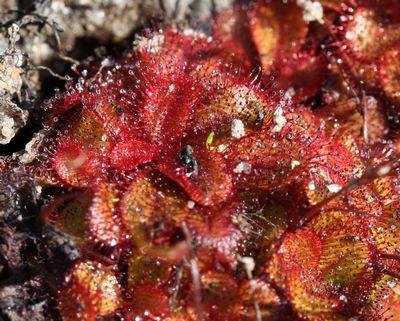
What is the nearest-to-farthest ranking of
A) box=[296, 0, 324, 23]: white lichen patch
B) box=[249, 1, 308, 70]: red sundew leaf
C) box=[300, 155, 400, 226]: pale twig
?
box=[300, 155, 400, 226]: pale twig, box=[296, 0, 324, 23]: white lichen patch, box=[249, 1, 308, 70]: red sundew leaf

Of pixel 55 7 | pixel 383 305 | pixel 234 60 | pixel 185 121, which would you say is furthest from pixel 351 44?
pixel 55 7

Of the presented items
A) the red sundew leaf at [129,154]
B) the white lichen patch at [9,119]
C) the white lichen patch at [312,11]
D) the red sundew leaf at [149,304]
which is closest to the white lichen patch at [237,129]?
the red sundew leaf at [129,154]

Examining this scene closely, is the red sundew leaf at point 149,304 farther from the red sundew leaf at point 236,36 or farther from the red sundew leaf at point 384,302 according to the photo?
the red sundew leaf at point 236,36

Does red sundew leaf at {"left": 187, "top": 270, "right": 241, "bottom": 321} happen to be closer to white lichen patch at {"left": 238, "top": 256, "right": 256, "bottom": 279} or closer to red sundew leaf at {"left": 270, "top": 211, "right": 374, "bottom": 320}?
white lichen patch at {"left": 238, "top": 256, "right": 256, "bottom": 279}

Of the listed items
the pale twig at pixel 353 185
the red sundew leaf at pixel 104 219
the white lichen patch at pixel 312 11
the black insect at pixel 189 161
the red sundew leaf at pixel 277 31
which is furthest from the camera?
the red sundew leaf at pixel 277 31

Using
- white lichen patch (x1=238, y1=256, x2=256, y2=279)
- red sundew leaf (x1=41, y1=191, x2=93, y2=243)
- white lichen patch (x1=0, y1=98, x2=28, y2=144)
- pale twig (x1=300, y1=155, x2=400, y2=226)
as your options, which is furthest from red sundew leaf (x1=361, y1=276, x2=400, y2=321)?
white lichen patch (x1=0, y1=98, x2=28, y2=144)

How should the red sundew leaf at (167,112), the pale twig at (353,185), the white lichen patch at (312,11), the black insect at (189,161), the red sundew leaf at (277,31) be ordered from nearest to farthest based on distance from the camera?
1. the pale twig at (353,185)
2. the black insect at (189,161)
3. the red sundew leaf at (167,112)
4. the white lichen patch at (312,11)
5. the red sundew leaf at (277,31)

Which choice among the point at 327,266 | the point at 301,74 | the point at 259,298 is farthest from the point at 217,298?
the point at 301,74

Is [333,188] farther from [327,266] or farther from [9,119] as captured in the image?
[9,119]
